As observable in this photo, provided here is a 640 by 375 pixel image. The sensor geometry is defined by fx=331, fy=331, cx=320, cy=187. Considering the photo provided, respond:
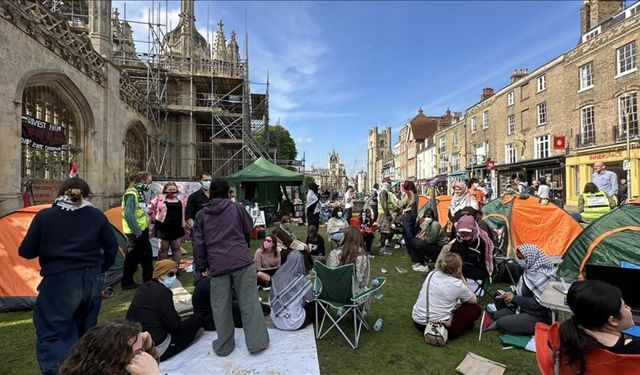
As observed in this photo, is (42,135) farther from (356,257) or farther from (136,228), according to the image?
(356,257)

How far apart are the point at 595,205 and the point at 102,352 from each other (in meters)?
7.91

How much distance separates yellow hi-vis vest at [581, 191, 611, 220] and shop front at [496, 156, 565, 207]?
12707 millimetres

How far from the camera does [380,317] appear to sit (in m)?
4.73

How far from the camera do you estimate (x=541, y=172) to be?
23422 mm

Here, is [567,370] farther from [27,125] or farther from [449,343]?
[27,125]

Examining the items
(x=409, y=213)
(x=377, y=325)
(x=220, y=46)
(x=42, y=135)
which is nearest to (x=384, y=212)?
(x=409, y=213)

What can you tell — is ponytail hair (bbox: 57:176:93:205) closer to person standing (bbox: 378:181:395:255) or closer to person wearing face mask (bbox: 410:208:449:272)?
person wearing face mask (bbox: 410:208:449:272)

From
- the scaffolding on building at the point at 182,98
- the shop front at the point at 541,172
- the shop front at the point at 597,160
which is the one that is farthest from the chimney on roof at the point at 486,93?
the scaffolding on building at the point at 182,98

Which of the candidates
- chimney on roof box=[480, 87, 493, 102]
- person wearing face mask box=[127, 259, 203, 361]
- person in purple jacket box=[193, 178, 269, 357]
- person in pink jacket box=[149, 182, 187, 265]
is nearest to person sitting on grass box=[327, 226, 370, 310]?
person in purple jacket box=[193, 178, 269, 357]

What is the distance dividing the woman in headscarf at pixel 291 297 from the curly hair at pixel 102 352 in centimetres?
277

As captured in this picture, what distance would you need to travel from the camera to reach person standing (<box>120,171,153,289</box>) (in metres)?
5.43

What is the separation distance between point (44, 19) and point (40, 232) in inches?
407

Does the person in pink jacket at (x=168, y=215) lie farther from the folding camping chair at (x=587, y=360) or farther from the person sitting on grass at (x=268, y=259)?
the folding camping chair at (x=587, y=360)

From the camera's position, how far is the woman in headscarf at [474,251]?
16.0 ft
